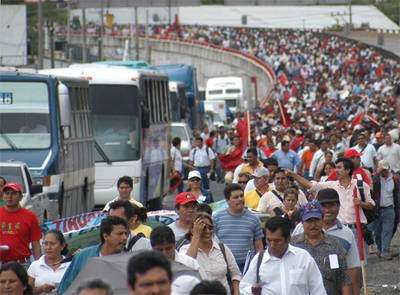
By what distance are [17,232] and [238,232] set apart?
2633 millimetres

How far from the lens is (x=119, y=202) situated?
29.6 ft

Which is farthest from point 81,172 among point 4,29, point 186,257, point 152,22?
point 152,22

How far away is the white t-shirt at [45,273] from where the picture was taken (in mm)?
8633

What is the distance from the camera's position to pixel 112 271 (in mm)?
6406

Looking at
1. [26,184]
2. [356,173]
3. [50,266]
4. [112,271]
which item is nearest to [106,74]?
[26,184]

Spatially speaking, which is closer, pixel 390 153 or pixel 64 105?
pixel 64 105

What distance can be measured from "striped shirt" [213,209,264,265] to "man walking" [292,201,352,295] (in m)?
1.49

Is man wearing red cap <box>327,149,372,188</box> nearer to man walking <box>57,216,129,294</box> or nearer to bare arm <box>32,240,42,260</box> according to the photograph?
bare arm <box>32,240,42,260</box>

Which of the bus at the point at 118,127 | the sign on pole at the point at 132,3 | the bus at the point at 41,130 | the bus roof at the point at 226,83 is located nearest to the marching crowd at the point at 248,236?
the bus at the point at 118,127

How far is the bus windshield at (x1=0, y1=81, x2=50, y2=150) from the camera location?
17578mm

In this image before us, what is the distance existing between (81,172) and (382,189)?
5.96 metres

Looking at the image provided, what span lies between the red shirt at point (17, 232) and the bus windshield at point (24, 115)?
20.3ft

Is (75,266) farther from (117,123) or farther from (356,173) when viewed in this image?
(117,123)

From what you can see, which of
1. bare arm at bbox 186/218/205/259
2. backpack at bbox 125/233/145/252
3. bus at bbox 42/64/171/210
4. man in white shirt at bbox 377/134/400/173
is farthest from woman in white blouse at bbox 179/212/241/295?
bus at bbox 42/64/171/210
